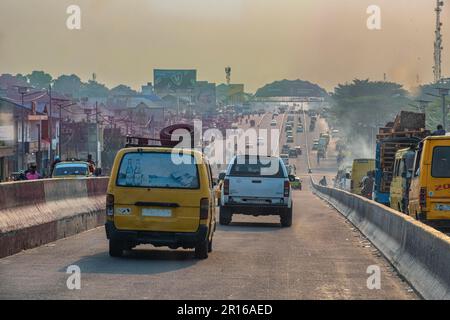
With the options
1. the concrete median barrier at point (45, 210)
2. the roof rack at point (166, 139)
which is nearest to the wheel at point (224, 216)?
the concrete median barrier at point (45, 210)

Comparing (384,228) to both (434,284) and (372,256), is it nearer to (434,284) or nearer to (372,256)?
(372,256)

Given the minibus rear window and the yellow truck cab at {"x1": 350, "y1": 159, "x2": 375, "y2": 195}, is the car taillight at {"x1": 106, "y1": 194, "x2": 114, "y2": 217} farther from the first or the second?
the yellow truck cab at {"x1": 350, "y1": 159, "x2": 375, "y2": 195}

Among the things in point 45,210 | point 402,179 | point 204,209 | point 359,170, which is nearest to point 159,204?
point 204,209

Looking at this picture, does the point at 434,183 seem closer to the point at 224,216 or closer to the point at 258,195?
the point at 258,195

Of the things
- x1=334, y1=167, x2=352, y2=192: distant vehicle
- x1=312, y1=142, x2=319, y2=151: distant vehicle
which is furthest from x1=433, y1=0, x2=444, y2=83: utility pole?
x1=334, y1=167, x2=352, y2=192: distant vehicle

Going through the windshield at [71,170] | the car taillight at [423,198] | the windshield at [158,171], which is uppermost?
the windshield at [158,171]

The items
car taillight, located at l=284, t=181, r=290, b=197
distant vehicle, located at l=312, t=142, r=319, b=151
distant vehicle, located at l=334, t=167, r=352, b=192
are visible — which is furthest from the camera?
distant vehicle, located at l=312, t=142, r=319, b=151

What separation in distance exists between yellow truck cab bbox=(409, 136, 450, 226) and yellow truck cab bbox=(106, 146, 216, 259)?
7353 mm

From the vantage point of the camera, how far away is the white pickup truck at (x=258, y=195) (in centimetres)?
2939

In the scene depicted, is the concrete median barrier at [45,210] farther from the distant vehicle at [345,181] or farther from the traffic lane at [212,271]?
the distant vehicle at [345,181]

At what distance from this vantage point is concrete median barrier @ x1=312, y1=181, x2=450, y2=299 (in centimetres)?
1315

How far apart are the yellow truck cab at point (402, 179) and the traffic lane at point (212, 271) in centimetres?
433

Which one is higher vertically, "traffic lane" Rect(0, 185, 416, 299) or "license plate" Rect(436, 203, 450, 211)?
"license plate" Rect(436, 203, 450, 211)

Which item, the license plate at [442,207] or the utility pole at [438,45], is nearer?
the license plate at [442,207]
